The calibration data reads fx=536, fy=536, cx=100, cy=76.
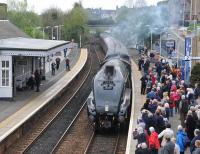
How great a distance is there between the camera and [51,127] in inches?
944

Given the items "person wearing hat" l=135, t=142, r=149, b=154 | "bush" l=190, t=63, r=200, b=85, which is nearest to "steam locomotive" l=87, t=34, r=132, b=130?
"bush" l=190, t=63, r=200, b=85

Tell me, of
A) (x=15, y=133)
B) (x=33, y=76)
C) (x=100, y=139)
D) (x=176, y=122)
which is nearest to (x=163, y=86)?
(x=176, y=122)

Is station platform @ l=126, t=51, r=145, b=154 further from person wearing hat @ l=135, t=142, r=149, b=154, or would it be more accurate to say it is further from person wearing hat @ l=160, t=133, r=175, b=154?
person wearing hat @ l=160, t=133, r=175, b=154

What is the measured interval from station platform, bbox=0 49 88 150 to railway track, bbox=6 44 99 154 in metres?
0.62

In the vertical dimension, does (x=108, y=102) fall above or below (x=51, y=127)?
above

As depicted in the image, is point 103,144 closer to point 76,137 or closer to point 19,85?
point 76,137

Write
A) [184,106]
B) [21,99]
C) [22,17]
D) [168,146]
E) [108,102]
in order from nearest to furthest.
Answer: [168,146]
[184,106]
[108,102]
[21,99]
[22,17]

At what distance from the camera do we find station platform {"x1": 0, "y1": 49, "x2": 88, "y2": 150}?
20920mm

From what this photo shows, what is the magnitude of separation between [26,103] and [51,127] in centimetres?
317

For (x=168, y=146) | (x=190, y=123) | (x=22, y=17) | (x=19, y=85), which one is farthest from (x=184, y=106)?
(x=22, y=17)

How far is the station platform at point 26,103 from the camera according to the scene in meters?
20.9

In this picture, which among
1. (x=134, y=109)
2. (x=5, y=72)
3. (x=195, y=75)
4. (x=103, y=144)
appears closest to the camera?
(x=103, y=144)

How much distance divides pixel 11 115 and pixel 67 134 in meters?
2.80

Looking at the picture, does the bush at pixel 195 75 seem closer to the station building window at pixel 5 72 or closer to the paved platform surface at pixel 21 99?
the paved platform surface at pixel 21 99
